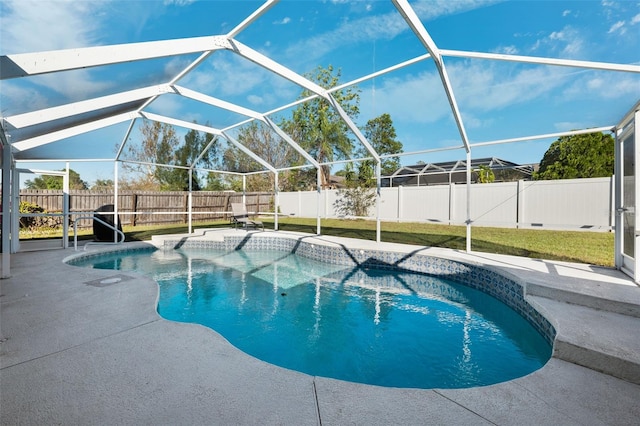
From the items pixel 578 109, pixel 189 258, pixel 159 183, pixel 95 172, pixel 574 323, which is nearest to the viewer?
pixel 574 323

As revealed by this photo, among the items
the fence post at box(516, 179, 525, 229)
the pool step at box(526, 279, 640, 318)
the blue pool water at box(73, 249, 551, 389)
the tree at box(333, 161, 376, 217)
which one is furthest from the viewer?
the tree at box(333, 161, 376, 217)

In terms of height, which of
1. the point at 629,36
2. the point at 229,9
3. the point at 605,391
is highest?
the point at 229,9

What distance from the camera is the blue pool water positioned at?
288 cm

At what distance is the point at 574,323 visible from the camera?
2830 millimetres

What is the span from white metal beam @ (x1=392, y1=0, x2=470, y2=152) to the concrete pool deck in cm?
386

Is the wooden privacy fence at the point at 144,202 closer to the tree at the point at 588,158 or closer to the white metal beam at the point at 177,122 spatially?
the white metal beam at the point at 177,122

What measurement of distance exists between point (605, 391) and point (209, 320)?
160 inches

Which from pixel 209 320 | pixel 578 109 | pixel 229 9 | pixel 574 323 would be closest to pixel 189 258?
pixel 209 320

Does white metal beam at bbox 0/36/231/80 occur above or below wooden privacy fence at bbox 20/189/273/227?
above

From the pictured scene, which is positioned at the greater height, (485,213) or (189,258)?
(485,213)

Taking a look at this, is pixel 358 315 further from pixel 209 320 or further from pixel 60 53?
pixel 60 53

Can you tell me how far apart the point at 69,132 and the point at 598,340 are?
9.22m

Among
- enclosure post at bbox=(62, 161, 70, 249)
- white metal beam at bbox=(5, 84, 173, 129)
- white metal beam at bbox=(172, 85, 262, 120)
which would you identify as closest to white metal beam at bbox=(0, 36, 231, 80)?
white metal beam at bbox=(5, 84, 173, 129)

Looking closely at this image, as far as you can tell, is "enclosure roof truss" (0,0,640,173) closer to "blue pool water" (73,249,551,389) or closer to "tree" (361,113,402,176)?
"blue pool water" (73,249,551,389)
